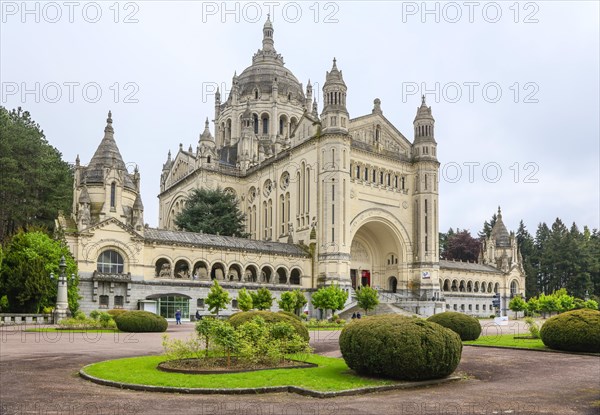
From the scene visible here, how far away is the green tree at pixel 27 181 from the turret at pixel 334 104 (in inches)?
1218

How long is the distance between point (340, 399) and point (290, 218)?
2272 inches

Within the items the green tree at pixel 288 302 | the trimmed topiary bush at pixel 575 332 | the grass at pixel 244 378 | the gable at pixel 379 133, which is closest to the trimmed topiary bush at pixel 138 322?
the green tree at pixel 288 302

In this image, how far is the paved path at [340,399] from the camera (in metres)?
13.0

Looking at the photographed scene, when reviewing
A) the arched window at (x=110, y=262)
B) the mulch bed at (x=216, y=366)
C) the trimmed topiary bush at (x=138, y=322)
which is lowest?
the trimmed topiary bush at (x=138, y=322)

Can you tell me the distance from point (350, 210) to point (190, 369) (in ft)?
168

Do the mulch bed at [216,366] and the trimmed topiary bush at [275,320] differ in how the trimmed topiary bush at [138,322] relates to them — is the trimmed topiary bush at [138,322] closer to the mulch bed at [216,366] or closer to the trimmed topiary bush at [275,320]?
the trimmed topiary bush at [275,320]

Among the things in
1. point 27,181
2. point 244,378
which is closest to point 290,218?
point 27,181

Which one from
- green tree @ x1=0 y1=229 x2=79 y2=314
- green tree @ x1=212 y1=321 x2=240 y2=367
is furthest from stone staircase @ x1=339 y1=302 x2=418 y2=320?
green tree @ x1=212 y1=321 x2=240 y2=367

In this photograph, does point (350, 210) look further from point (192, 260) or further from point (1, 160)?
point (1, 160)

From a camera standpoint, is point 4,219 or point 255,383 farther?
point 4,219

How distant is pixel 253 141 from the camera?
84125 millimetres

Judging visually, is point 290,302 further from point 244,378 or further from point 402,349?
point 402,349

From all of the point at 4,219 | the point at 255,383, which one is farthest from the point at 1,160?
the point at 255,383

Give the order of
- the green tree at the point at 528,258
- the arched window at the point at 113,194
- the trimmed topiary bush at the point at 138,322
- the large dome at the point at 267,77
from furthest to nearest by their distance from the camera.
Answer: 1. the green tree at the point at 528,258
2. the large dome at the point at 267,77
3. the arched window at the point at 113,194
4. the trimmed topiary bush at the point at 138,322
